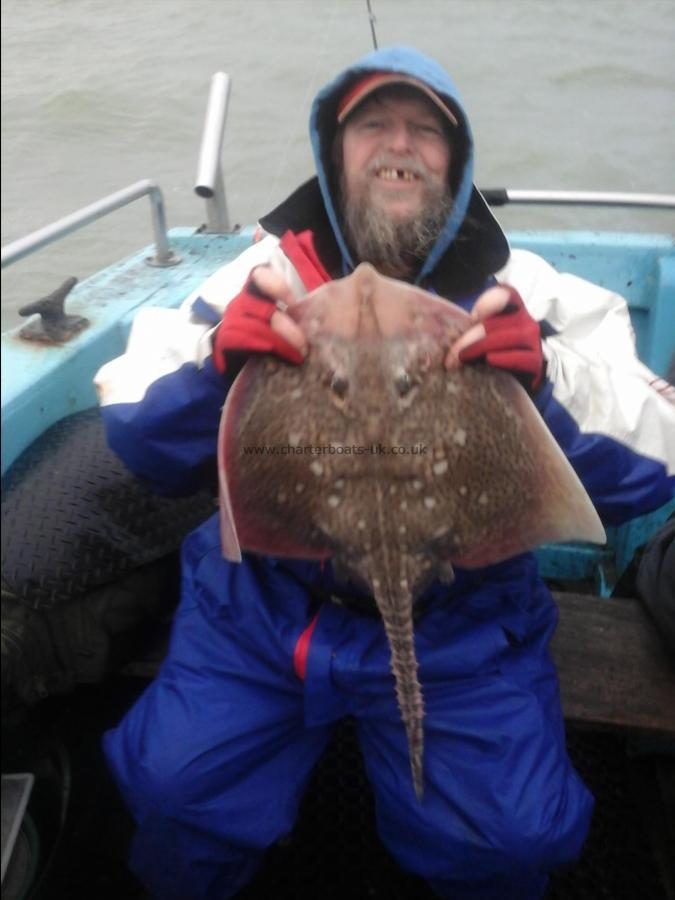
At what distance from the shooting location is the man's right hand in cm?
173

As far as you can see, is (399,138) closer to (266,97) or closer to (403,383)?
(403,383)

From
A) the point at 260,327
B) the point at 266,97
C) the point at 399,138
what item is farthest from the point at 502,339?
the point at 266,97

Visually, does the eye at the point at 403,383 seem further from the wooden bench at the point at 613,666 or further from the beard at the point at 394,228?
the wooden bench at the point at 613,666

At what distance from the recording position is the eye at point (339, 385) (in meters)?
1.69

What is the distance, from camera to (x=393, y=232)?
2465mm

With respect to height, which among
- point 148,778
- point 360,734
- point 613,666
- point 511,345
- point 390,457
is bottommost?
point 613,666

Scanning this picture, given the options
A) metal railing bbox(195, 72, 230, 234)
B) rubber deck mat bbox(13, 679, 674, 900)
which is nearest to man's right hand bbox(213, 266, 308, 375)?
rubber deck mat bbox(13, 679, 674, 900)

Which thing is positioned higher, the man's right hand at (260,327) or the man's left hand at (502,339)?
the man's right hand at (260,327)

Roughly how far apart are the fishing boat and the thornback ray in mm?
660

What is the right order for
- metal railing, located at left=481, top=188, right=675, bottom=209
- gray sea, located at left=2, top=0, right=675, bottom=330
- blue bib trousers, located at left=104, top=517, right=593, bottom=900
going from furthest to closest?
1. metal railing, located at left=481, top=188, right=675, bottom=209
2. blue bib trousers, located at left=104, top=517, right=593, bottom=900
3. gray sea, located at left=2, top=0, right=675, bottom=330

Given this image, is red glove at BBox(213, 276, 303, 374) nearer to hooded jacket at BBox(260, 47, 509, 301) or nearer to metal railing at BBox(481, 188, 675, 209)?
hooded jacket at BBox(260, 47, 509, 301)

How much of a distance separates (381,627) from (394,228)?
1.38 meters

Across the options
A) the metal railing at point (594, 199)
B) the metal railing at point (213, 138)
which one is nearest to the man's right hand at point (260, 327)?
the metal railing at point (213, 138)

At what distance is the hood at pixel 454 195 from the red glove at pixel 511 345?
60 centimetres
